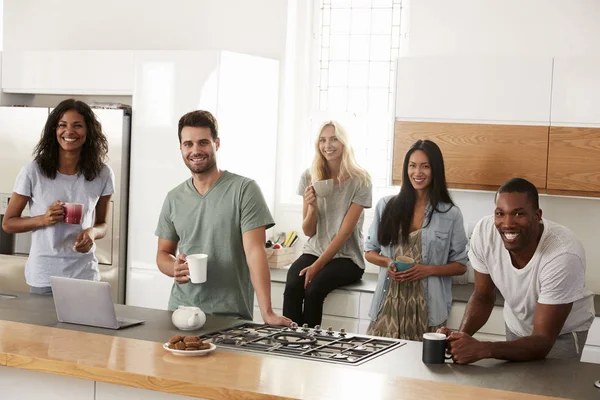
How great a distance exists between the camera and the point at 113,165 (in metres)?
5.29

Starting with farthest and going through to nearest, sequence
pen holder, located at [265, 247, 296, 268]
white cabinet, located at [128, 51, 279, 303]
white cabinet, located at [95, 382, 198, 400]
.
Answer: pen holder, located at [265, 247, 296, 268] → white cabinet, located at [128, 51, 279, 303] → white cabinet, located at [95, 382, 198, 400]

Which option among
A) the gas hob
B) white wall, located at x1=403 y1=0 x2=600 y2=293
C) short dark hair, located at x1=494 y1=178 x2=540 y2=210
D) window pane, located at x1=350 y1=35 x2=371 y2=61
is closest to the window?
window pane, located at x1=350 y1=35 x2=371 y2=61

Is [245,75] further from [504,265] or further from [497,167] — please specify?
[504,265]

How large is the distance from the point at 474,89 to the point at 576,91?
1.76 feet

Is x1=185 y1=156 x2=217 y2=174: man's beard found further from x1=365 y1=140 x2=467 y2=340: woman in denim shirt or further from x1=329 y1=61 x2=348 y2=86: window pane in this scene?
x1=329 y1=61 x2=348 y2=86: window pane

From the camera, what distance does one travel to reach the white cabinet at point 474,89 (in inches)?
186

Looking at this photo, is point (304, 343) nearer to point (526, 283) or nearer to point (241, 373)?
point (241, 373)

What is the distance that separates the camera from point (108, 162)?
5301 millimetres

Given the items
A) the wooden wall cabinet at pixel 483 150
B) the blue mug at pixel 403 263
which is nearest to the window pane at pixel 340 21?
the wooden wall cabinet at pixel 483 150

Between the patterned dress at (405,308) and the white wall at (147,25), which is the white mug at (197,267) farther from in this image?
the white wall at (147,25)

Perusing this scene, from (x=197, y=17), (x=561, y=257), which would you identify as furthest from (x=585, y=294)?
(x=197, y=17)

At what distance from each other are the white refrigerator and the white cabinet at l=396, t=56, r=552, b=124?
168cm

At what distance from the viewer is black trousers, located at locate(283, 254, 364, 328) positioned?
476 cm

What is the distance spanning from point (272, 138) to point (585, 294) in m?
2.90
